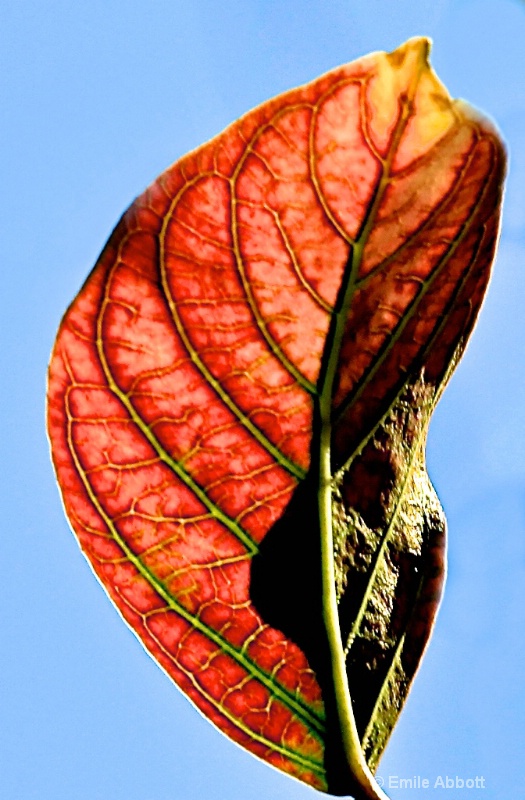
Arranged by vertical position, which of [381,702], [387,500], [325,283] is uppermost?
[325,283]

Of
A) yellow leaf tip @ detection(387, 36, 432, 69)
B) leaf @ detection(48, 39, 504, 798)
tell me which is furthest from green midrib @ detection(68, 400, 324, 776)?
yellow leaf tip @ detection(387, 36, 432, 69)

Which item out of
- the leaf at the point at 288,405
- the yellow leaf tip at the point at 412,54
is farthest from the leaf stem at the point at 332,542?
the yellow leaf tip at the point at 412,54

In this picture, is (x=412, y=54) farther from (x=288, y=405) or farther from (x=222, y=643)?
(x=222, y=643)

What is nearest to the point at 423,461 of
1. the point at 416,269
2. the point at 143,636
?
the point at 416,269

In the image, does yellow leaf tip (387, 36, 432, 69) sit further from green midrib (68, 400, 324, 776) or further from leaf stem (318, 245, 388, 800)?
green midrib (68, 400, 324, 776)

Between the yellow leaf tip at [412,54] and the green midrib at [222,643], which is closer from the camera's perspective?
the yellow leaf tip at [412,54]

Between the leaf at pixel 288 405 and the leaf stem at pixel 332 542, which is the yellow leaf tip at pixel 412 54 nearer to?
the leaf at pixel 288 405

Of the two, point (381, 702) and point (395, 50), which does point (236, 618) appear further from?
point (395, 50)

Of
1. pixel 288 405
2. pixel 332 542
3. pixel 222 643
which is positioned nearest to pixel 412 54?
pixel 288 405
